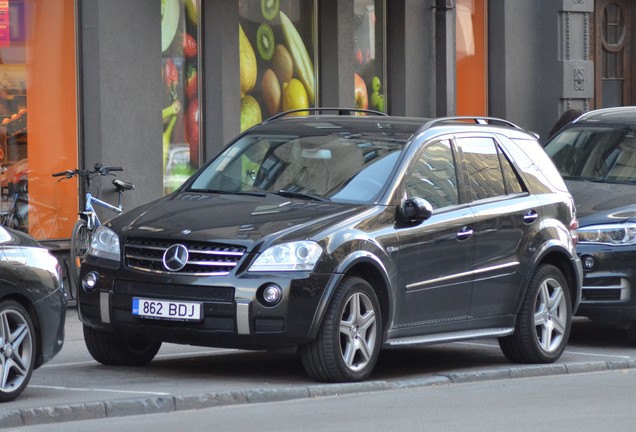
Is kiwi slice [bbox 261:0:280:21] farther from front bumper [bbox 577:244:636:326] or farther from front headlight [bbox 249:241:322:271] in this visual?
front headlight [bbox 249:241:322:271]

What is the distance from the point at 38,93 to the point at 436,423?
8.89 metres

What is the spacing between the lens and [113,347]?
1108 centimetres

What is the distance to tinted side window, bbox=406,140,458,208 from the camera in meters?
11.2

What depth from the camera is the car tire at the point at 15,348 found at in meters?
9.33

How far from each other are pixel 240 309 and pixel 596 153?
6.44 metres

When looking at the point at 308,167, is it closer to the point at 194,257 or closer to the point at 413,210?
the point at 413,210

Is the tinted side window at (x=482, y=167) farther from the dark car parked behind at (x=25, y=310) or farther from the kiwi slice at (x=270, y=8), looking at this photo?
the kiwi slice at (x=270, y=8)

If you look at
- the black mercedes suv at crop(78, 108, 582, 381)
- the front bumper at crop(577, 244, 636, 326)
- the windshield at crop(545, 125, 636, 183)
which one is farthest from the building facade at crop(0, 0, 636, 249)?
the front bumper at crop(577, 244, 636, 326)

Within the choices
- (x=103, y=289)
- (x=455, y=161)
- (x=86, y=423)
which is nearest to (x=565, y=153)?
(x=455, y=161)

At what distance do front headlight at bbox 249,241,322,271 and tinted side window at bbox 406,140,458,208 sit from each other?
4.20 feet

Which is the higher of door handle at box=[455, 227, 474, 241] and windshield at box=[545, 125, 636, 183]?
windshield at box=[545, 125, 636, 183]

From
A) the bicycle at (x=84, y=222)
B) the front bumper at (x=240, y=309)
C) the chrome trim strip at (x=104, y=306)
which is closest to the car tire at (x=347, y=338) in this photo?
the front bumper at (x=240, y=309)

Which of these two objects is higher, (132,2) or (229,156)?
(132,2)

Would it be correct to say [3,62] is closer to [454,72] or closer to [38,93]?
[38,93]
